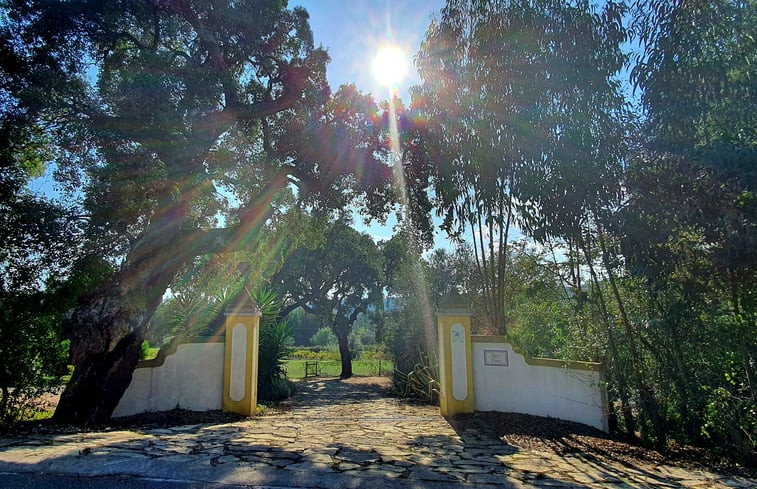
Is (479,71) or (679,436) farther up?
(479,71)

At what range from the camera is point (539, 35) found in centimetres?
587

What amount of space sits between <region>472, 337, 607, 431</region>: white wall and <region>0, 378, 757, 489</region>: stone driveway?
1.40 meters

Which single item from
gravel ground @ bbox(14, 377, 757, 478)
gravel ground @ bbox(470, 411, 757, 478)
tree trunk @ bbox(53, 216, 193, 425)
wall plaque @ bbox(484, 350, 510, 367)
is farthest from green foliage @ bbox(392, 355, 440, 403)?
tree trunk @ bbox(53, 216, 193, 425)

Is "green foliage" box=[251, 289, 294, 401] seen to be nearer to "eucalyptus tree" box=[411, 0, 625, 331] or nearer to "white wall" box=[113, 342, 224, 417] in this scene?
"white wall" box=[113, 342, 224, 417]

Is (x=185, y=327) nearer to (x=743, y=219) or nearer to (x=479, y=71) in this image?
(x=479, y=71)

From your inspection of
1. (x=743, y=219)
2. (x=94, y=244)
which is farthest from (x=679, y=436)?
(x=94, y=244)

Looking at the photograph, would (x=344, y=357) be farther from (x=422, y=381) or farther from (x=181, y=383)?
(x=181, y=383)

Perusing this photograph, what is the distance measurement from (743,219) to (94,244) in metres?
9.45

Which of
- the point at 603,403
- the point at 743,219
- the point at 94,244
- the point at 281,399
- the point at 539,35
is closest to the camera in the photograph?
the point at 743,219

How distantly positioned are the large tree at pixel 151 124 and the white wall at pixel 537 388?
462 cm

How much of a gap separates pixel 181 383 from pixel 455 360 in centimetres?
473

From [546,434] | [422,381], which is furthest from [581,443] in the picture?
[422,381]

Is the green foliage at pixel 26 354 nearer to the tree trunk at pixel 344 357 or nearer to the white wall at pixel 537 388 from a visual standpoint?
the white wall at pixel 537 388

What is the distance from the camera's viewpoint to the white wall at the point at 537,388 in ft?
21.2
